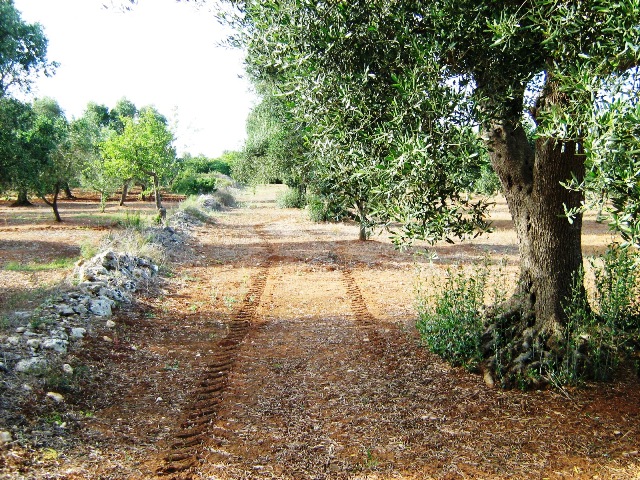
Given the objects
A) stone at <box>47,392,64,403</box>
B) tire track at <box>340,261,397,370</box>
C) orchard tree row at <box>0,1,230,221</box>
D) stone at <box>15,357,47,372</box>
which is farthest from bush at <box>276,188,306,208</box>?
stone at <box>47,392,64,403</box>

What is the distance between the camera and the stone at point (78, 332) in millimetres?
7275

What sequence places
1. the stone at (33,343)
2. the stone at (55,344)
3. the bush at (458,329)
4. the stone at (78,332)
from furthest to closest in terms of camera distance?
the stone at (78,332)
the bush at (458,329)
the stone at (55,344)
the stone at (33,343)

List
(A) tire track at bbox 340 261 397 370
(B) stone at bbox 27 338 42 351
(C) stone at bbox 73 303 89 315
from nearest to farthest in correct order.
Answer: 1. (B) stone at bbox 27 338 42 351
2. (A) tire track at bbox 340 261 397 370
3. (C) stone at bbox 73 303 89 315

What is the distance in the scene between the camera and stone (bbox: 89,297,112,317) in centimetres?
852

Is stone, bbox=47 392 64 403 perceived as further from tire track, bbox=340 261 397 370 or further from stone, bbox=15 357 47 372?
tire track, bbox=340 261 397 370

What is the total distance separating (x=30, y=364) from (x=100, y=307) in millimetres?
Result: 2780

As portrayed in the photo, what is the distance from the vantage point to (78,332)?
291 inches

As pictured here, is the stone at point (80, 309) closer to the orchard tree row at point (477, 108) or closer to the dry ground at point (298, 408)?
the dry ground at point (298, 408)

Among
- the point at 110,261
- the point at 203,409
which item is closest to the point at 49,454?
the point at 203,409

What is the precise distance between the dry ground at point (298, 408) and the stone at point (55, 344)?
0.24m

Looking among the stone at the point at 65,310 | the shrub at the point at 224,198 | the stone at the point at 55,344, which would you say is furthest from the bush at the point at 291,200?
the stone at the point at 55,344

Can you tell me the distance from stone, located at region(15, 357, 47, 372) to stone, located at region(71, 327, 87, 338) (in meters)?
1.13

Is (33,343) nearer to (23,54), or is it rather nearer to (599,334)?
(599,334)

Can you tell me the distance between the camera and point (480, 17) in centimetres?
464
